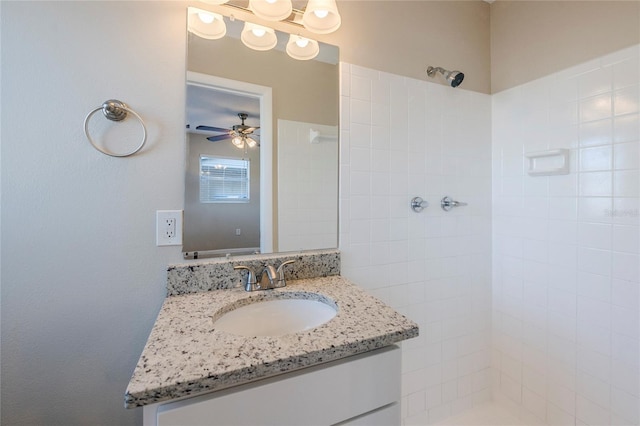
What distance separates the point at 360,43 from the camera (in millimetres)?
1339

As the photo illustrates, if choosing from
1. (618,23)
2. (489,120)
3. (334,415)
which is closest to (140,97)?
(334,415)

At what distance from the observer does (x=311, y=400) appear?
0.68 metres

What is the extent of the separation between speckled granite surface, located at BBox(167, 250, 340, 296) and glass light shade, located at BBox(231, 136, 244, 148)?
17.8 inches

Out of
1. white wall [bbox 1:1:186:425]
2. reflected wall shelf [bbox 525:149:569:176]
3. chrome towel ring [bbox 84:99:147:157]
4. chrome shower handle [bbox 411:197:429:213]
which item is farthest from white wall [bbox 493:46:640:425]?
chrome towel ring [bbox 84:99:147:157]

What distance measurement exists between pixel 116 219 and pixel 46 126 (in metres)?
0.36

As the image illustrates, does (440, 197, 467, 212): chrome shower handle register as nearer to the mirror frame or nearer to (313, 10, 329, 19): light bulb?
the mirror frame

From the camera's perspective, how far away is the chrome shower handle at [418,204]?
1458 mm

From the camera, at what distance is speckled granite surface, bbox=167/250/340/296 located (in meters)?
1.03

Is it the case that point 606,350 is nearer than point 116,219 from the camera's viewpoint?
No

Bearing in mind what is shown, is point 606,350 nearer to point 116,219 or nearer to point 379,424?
point 379,424

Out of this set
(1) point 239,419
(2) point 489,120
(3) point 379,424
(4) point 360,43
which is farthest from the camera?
(2) point 489,120

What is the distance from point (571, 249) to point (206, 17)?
192 centimetres

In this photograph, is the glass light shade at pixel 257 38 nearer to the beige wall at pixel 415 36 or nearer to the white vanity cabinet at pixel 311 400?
the beige wall at pixel 415 36

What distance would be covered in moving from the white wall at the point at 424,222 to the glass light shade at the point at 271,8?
0.37 m
